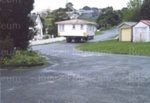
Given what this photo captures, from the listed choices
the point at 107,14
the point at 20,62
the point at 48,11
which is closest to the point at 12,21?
the point at 20,62

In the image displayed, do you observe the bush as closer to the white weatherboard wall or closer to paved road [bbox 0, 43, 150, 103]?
paved road [bbox 0, 43, 150, 103]

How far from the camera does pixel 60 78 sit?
9.32 m

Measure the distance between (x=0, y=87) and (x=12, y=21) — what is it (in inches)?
245

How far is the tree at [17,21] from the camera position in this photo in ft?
43.7

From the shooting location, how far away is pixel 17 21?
13930 millimetres

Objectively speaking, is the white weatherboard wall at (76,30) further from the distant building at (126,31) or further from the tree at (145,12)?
the tree at (145,12)

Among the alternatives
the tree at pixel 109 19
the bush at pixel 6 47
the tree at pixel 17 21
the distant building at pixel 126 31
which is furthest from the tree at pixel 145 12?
the bush at pixel 6 47

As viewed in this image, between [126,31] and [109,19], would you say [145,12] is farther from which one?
[109,19]

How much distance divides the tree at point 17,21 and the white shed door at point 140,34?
16567 mm

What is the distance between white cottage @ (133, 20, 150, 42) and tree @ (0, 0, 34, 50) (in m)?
16.4

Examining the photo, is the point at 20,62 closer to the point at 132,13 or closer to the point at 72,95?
the point at 72,95

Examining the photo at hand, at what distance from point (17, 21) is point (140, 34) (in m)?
17.9

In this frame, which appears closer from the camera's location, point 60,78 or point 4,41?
point 60,78

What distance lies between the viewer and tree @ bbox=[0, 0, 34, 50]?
13.3 meters
